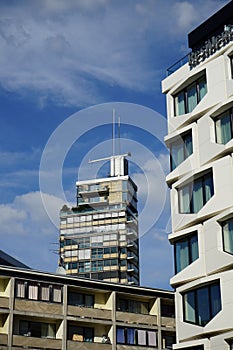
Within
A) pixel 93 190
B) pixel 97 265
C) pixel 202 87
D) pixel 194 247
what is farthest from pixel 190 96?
pixel 93 190

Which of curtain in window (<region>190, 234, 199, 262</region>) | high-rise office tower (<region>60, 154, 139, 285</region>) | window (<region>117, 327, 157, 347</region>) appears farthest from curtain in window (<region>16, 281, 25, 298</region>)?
high-rise office tower (<region>60, 154, 139, 285</region>)

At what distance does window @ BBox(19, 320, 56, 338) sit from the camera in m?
52.6

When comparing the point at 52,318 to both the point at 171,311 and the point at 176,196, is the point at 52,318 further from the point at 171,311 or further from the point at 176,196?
the point at 176,196

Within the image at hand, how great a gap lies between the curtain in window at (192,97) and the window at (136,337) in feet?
79.9

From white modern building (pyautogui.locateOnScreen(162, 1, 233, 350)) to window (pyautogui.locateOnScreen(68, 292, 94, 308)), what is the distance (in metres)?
19.8

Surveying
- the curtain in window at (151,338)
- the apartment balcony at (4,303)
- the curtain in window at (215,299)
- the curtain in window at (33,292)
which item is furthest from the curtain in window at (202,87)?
the curtain in window at (151,338)

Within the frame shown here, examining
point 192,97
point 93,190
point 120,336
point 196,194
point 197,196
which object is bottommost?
point 120,336

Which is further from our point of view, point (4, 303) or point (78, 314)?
point (78, 314)

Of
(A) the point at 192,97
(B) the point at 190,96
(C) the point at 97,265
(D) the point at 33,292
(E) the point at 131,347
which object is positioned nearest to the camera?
(A) the point at 192,97

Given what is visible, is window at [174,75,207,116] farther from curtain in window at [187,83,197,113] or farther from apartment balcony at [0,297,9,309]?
apartment balcony at [0,297,9,309]

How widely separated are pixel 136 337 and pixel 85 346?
4890 mm

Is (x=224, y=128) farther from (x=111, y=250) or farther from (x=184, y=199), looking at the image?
(x=111, y=250)

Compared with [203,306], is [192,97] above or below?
above

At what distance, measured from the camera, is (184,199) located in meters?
38.2
